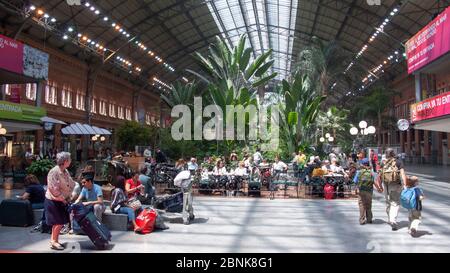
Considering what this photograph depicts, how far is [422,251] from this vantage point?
227 inches

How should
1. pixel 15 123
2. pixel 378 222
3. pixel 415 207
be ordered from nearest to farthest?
pixel 415 207, pixel 378 222, pixel 15 123

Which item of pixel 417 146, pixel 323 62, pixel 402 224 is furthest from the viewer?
pixel 417 146

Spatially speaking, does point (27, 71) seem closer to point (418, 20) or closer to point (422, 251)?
point (422, 251)

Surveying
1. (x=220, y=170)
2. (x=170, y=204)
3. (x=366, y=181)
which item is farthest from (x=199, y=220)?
(x=220, y=170)

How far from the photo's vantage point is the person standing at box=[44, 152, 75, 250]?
5520 millimetres

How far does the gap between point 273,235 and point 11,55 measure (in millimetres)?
14216

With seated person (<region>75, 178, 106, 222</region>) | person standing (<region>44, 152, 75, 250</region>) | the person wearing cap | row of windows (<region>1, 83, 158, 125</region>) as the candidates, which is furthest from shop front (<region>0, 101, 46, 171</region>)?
the person wearing cap

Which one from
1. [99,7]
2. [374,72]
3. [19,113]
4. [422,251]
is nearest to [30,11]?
[99,7]

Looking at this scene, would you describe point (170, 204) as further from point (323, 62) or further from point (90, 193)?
point (323, 62)

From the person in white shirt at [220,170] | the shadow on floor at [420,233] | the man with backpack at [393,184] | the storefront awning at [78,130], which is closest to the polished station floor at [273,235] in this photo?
the shadow on floor at [420,233]

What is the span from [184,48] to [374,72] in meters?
19.7

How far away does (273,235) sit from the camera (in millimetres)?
6820

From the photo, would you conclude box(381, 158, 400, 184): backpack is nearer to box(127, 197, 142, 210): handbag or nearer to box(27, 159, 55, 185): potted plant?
box(127, 197, 142, 210): handbag

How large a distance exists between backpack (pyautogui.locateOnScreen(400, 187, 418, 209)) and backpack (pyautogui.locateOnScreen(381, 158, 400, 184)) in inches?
24.6
